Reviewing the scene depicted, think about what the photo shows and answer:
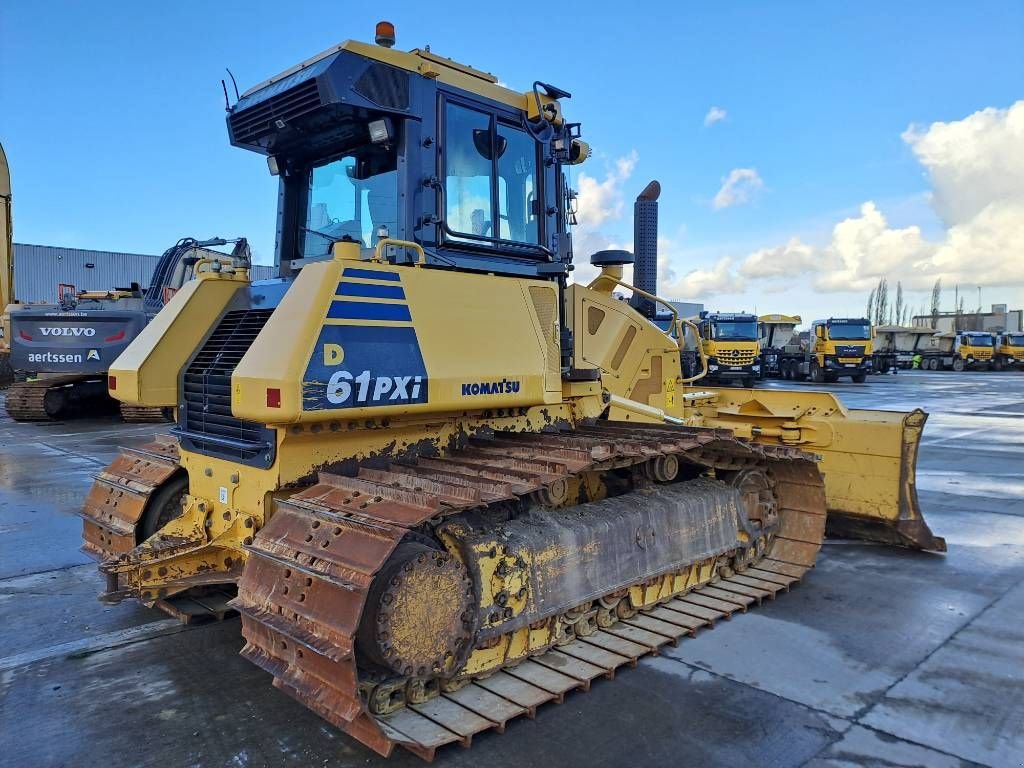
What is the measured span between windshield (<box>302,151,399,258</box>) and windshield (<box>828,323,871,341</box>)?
31685mm

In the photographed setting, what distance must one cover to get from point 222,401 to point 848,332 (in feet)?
108

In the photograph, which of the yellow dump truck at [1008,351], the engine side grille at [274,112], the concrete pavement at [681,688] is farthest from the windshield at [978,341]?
the engine side grille at [274,112]

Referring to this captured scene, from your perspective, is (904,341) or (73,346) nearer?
(73,346)

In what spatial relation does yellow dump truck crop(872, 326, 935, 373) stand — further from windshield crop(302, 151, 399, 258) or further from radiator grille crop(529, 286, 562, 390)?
windshield crop(302, 151, 399, 258)

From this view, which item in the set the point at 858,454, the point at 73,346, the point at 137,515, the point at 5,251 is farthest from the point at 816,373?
the point at 137,515

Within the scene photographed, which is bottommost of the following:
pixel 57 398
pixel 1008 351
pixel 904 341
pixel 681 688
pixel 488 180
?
pixel 681 688

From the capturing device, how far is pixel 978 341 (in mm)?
47000

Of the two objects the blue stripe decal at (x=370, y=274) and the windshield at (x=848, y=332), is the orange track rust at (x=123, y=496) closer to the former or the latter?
the blue stripe decal at (x=370, y=274)

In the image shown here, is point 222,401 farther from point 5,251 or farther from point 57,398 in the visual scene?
point 5,251

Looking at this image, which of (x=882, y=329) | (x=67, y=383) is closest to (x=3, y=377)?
(x=67, y=383)

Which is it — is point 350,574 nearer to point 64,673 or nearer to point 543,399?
point 543,399

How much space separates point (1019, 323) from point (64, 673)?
89.9 m

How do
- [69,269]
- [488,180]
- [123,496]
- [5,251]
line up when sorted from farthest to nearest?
[69,269], [5,251], [123,496], [488,180]

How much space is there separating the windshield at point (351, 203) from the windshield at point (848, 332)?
31685 millimetres
